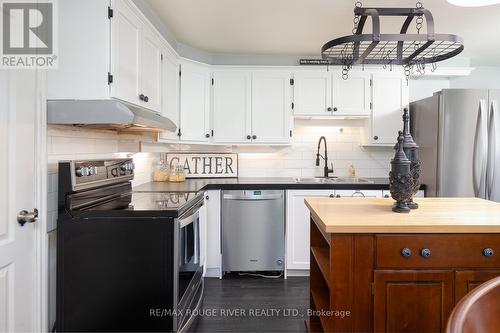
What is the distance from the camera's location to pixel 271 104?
3395 millimetres

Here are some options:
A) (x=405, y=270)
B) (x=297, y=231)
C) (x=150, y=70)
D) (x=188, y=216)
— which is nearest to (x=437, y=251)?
(x=405, y=270)

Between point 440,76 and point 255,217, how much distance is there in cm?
278

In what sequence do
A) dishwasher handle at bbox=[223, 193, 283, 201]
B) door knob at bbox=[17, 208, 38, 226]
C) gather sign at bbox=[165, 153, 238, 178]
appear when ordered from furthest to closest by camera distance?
1. gather sign at bbox=[165, 153, 238, 178]
2. dishwasher handle at bbox=[223, 193, 283, 201]
3. door knob at bbox=[17, 208, 38, 226]

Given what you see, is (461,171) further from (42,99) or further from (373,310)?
(42,99)

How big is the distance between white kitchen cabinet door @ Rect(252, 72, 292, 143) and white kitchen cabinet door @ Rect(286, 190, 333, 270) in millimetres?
741

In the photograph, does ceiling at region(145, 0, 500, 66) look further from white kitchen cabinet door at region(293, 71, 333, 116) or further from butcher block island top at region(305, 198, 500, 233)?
butcher block island top at region(305, 198, 500, 233)

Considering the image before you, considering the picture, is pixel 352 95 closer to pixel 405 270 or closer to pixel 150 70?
pixel 150 70

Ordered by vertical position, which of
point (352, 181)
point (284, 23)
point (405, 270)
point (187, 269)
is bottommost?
point (187, 269)

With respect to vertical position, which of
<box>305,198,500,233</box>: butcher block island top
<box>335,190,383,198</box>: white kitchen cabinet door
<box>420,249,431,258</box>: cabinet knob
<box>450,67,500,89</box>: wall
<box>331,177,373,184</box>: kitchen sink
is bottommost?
<box>420,249,431,258</box>: cabinet knob

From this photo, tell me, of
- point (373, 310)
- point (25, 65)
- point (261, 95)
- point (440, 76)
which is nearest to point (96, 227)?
point (25, 65)

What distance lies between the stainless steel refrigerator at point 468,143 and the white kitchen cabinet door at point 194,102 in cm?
230

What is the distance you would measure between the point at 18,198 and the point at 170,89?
66.5 inches

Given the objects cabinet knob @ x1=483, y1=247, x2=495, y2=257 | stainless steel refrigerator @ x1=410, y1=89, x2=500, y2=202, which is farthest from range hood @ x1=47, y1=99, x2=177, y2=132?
stainless steel refrigerator @ x1=410, y1=89, x2=500, y2=202

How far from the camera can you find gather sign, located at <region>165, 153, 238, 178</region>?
3643 mm
